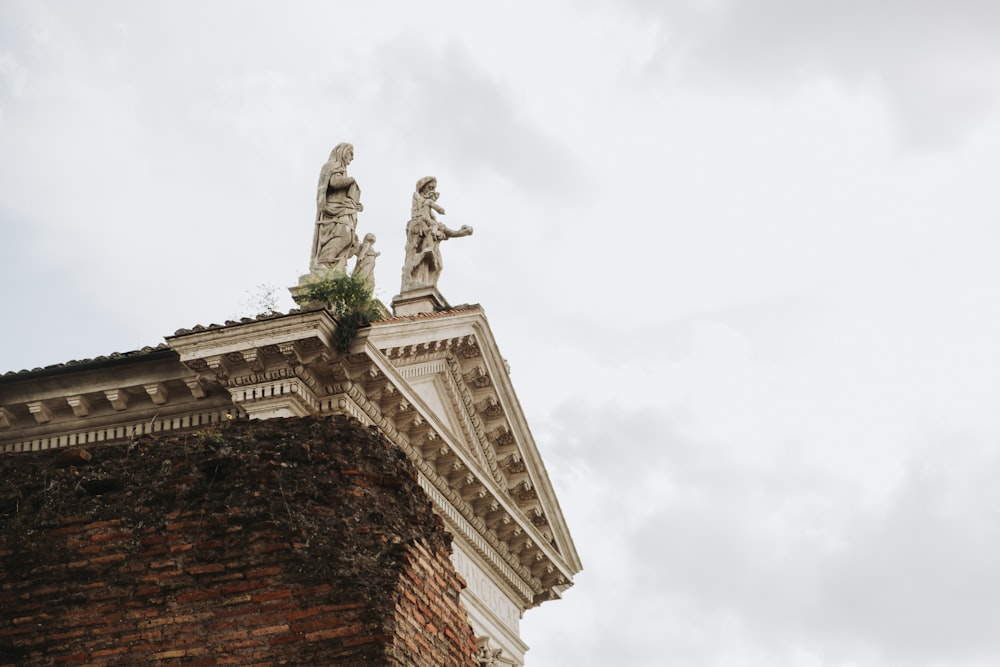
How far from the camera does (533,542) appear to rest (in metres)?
25.5

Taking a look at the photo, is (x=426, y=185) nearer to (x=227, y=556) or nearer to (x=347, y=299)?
(x=347, y=299)

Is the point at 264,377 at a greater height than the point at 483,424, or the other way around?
the point at 483,424

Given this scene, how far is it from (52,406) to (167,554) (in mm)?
11624

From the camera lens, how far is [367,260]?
68.5ft

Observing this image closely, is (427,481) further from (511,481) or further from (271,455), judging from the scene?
(271,455)

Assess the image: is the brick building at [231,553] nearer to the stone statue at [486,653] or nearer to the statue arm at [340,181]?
the statue arm at [340,181]

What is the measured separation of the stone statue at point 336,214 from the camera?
20.6 m

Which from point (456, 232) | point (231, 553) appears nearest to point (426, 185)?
point (456, 232)

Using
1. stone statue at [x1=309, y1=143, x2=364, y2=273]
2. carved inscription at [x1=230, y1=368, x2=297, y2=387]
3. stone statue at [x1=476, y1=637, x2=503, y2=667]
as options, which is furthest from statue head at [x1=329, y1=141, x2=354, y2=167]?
stone statue at [x1=476, y1=637, x2=503, y2=667]

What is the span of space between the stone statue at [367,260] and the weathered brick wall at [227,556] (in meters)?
12.3

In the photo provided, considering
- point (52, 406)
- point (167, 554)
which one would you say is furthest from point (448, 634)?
point (52, 406)

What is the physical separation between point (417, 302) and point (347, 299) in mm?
5629

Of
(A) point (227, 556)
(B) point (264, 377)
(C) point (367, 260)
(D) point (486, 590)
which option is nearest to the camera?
(A) point (227, 556)

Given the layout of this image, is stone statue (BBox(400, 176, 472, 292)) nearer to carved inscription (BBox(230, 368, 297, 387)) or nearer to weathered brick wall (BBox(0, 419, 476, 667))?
carved inscription (BBox(230, 368, 297, 387))
